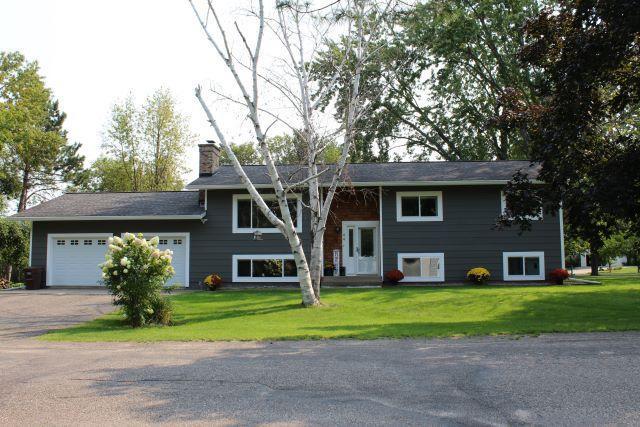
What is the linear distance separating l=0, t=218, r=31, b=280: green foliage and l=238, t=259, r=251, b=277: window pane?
473 inches

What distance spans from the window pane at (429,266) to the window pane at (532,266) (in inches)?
140

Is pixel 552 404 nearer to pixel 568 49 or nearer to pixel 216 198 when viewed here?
pixel 568 49

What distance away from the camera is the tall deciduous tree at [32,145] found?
30141 mm

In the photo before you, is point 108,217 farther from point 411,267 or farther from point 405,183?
point 411,267

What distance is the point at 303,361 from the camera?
26.1 feet

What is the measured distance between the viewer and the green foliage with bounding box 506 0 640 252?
11.2 metres

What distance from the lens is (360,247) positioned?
22.8 metres

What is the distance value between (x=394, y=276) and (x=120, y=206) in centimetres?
1218

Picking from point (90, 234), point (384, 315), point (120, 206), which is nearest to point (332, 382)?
point (384, 315)

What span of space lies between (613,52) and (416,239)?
1151 cm

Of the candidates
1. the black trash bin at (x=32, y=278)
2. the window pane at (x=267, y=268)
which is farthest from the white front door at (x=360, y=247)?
the black trash bin at (x=32, y=278)

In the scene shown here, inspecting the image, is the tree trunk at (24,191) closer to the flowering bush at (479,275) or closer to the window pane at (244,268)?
the window pane at (244,268)

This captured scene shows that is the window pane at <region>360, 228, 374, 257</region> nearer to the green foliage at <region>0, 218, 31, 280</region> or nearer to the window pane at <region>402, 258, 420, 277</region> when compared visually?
the window pane at <region>402, 258, 420, 277</region>

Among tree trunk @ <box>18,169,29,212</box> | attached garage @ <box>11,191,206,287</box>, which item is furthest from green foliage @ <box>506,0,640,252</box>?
tree trunk @ <box>18,169,29,212</box>
